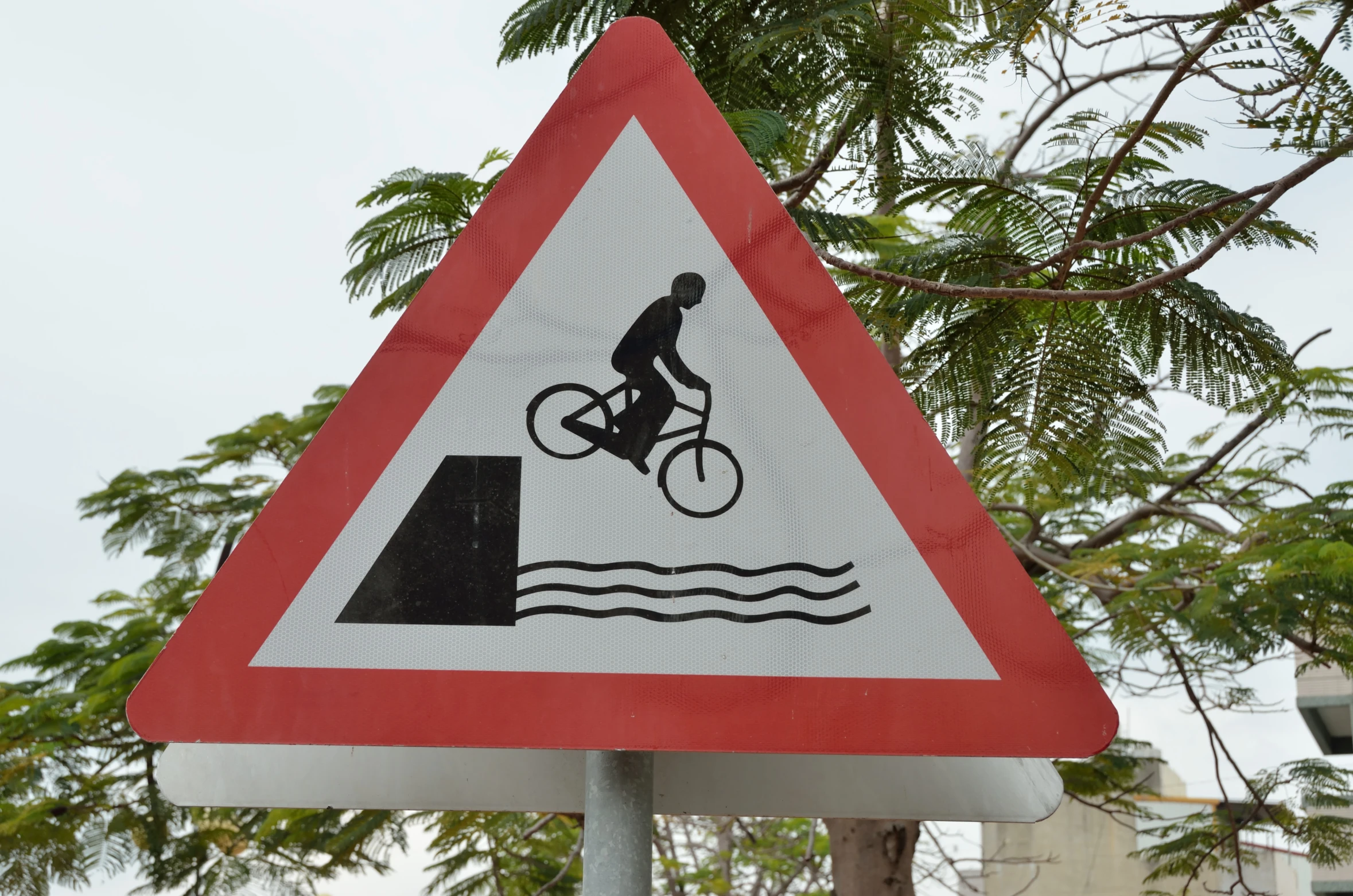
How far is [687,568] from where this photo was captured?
1.26 metres

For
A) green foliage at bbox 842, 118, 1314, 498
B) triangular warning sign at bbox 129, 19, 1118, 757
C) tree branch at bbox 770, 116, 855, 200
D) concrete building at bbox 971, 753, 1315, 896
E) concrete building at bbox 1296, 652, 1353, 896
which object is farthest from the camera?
concrete building at bbox 971, 753, 1315, 896

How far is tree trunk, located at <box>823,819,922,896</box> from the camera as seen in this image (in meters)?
4.95

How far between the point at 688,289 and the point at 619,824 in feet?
2.35

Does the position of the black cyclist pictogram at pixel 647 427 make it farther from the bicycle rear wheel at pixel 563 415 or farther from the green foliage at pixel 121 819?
the green foliage at pixel 121 819

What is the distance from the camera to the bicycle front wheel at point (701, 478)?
129 centimetres

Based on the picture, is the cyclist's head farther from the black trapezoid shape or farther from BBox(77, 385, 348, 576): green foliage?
BBox(77, 385, 348, 576): green foliage

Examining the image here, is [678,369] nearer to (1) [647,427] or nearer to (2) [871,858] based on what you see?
(1) [647,427]

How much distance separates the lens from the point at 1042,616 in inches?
49.9

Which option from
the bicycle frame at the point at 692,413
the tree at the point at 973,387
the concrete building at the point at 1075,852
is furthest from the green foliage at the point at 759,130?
the concrete building at the point at 1075,852

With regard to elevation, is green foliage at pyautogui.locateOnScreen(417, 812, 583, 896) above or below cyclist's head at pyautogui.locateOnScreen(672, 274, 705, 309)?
below

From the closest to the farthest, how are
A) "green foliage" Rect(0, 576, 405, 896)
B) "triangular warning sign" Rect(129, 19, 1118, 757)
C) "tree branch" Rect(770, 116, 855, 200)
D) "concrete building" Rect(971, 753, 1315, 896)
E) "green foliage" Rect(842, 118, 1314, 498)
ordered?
"triangular warning sign" Rect(129, 19, 1118, 757)
"green foliage" Rect(842, 118, 1314, 498)
"tree branch" Rect(770, 116, 855, 200)
"green foliage" Rect(0, 576, 405, 896)
"concrete building" Rect(971, 753, 1315, 896)

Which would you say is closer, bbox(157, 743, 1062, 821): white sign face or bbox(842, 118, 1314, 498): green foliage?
bbox(157, 743, 1062, 821): white sign face

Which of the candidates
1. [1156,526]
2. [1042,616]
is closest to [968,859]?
[1156,526]

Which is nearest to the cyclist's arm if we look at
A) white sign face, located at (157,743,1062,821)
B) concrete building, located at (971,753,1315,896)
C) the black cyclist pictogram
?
the black cyclist pictogram
